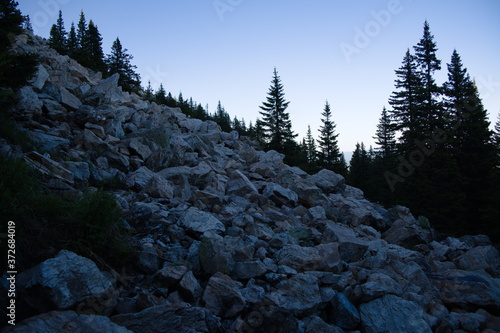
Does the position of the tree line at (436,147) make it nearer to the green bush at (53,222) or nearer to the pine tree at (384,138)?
the pine tree at (384,138)

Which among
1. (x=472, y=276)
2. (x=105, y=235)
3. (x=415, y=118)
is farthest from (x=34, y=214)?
(x=415, y=118)

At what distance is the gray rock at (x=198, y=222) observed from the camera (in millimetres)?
6207

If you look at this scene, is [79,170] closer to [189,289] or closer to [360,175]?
[189,289]

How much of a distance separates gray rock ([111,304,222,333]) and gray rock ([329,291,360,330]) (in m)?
2.22

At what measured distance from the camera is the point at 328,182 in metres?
15.3

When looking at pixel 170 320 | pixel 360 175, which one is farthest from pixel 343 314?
pixel 360 175

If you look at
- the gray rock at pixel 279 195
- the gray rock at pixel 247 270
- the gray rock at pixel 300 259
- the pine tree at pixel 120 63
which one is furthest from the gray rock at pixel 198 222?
the pine tree at pixel 120 63

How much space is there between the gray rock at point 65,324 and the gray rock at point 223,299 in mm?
1318

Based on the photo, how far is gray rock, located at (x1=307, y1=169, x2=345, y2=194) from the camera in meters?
14.9

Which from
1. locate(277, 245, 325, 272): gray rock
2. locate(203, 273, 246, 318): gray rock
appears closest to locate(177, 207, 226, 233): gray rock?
locate(277, 245, 325, 272): gray rock

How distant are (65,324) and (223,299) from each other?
2069 mm

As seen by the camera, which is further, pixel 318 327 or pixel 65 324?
pixel 318 327

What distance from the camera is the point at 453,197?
72.9 feet

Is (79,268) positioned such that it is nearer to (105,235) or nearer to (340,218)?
(105,235)
